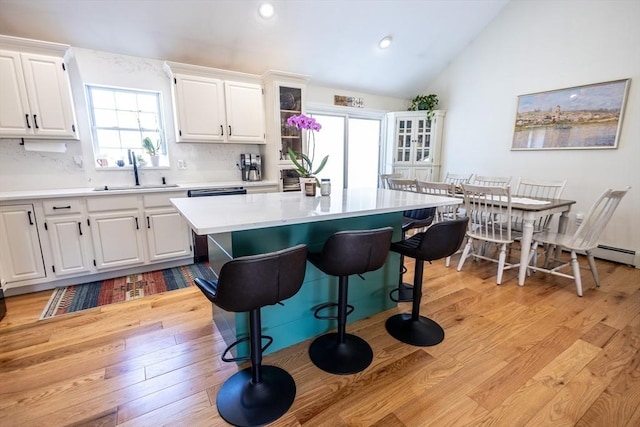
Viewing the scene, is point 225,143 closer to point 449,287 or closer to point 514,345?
point 449,287

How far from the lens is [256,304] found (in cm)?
127

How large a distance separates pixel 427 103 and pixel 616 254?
341cm

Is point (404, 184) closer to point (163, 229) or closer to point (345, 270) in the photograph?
point (345, 270)

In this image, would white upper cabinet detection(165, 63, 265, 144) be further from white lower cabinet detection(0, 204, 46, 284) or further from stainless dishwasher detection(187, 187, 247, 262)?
white lower cabinet detection(0, 204, 46, 284)

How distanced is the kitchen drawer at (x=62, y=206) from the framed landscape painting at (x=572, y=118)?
18.0 feet

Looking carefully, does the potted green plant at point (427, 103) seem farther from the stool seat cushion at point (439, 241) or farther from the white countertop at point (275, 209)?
the stool seat cushion at point (439, 241)

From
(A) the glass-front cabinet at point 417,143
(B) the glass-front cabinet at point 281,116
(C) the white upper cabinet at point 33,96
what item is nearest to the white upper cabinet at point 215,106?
(B) the glass-front cabinet at point 281,116

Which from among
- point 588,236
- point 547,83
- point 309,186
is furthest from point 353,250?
point 547,83

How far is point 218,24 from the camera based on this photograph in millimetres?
3123

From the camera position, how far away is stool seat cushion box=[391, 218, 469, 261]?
1784 millimetres

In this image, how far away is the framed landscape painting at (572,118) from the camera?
133 inches

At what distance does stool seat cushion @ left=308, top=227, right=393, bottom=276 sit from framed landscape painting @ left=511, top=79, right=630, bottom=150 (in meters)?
3.69

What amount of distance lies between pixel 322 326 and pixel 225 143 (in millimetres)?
2679

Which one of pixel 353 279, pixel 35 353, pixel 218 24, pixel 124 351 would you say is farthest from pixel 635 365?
pixel 218 24
